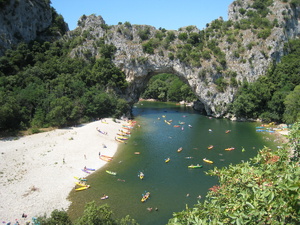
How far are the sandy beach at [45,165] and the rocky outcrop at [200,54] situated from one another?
99.6 ft

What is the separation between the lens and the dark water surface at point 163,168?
23.3 metres

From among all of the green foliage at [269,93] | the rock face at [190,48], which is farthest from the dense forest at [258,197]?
the rock face at [190,48]

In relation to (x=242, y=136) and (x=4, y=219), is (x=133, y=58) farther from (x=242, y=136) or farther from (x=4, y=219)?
(x=4, y=219)

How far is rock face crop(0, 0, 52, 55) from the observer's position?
199ft

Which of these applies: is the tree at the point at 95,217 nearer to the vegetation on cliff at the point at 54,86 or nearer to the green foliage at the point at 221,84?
the vegetation on cliff at the point at 54,86

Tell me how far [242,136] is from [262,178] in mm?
42015

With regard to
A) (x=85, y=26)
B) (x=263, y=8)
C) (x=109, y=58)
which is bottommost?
(x=109, y=58)

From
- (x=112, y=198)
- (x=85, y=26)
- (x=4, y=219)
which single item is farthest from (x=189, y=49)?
(x=4, y=219)

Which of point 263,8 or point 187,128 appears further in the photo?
point 263,8

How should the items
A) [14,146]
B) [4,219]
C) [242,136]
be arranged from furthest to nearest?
[242,136] < [14,146] < [4,219]

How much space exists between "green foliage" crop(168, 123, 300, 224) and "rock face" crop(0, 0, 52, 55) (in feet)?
224

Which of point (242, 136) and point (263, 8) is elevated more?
point (263, 8)

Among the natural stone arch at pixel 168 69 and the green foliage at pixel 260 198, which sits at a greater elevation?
the natural stone arch at pixel 168 69

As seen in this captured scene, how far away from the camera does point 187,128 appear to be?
55.2 meters
